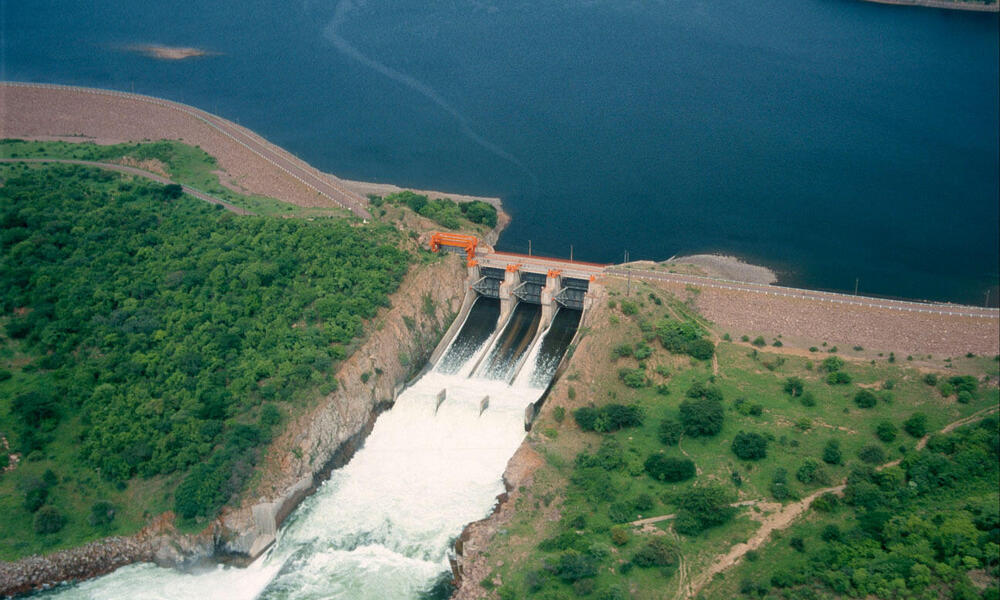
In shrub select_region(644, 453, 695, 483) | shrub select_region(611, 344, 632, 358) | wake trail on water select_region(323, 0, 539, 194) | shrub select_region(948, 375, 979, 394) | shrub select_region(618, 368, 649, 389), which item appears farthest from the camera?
wake trail on water select_region(323, 0, 539, 194)

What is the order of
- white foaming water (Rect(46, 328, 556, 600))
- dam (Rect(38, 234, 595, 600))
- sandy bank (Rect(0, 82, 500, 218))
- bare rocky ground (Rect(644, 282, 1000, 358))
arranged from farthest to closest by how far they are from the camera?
sandy bank (Rect(0, 82, 500, 218))
bare rocky ground (Rect(644, 282, 1000, 358))
dam (Rect(38, 234, 595, 600))
white foaming water (Rect(46, 328, 556, 600))

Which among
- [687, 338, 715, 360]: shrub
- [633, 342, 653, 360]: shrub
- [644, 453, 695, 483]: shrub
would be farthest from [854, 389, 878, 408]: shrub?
[633, 342, 653, 360]: shrub

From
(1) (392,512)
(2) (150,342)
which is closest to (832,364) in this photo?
(1) (392,512)

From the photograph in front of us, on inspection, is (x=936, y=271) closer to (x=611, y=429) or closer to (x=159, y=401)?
(x=611, y=429)

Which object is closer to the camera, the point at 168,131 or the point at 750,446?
the point at 750,446

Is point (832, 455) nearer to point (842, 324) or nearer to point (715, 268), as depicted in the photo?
point (842, 324)

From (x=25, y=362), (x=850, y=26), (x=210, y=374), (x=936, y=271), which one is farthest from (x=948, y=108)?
(x=25, y=362)

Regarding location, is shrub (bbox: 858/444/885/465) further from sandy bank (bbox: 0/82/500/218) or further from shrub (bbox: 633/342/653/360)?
sandy bank (bbox: 0/82/500/218)
